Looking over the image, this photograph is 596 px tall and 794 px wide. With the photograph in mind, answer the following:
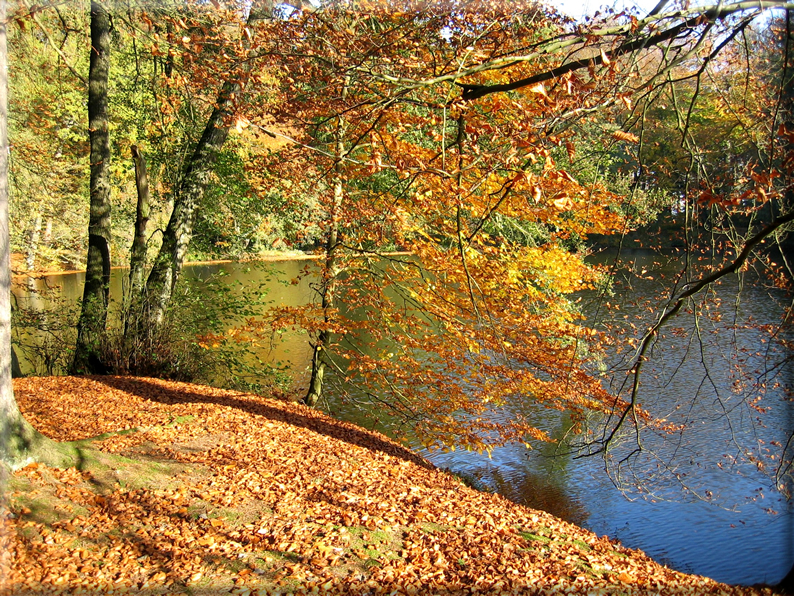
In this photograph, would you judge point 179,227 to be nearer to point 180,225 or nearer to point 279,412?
point 180,225

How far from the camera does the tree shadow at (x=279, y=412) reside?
6.70 metres

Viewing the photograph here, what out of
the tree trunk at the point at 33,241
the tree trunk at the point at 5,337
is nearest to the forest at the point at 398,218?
the tree trunk at the point at 5,337

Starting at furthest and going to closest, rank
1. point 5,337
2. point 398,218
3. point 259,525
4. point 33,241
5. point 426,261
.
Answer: point 33,241
point 426,261
point 398,218
point 259,525
point 5,337

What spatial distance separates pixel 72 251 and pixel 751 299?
19.8 metres

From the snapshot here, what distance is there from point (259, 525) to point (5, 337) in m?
1.93

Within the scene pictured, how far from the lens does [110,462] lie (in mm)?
4316

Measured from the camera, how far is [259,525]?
394 centimetres

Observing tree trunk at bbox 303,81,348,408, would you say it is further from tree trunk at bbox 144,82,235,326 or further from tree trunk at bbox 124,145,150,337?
tree trunk at bbox 124,145,150,337

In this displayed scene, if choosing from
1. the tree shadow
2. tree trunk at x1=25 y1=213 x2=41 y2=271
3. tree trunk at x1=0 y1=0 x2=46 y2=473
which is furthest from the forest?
tree trunk at x1=25 y1=213 x2=41 y2=271

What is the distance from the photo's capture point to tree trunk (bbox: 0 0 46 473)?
Answer: 3.27 meters

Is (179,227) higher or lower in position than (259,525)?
higher

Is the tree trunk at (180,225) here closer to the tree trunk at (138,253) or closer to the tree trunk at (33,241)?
the tree trunk at (138,253)

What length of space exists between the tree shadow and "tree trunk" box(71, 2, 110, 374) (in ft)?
2.63

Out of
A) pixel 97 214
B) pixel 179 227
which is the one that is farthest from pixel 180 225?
pixel 97 214
